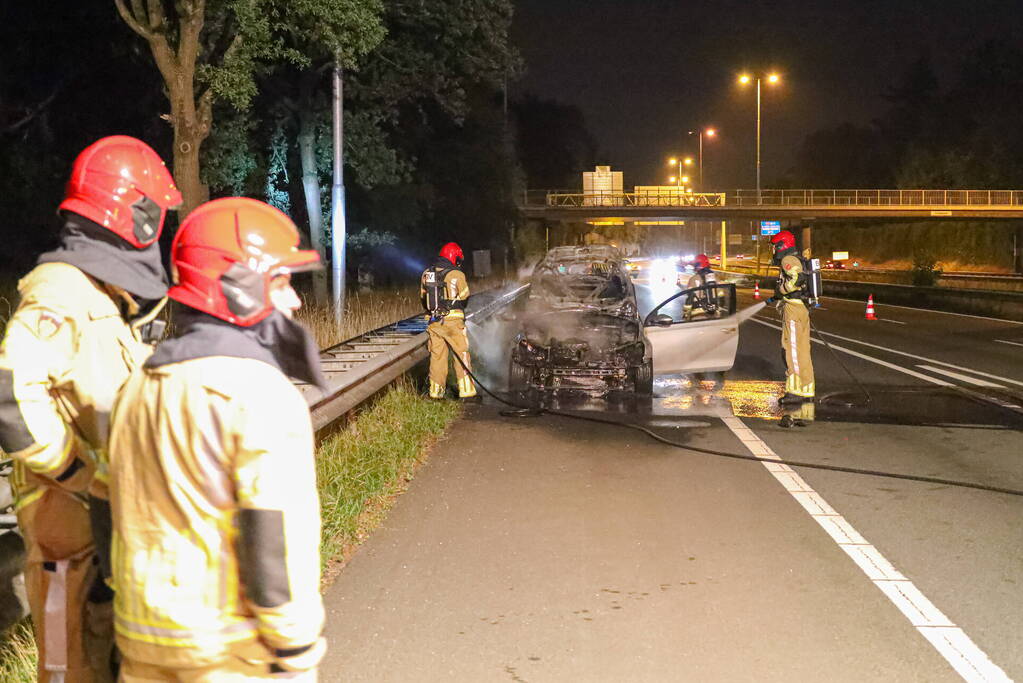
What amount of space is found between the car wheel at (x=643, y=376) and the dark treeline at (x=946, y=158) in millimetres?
71926

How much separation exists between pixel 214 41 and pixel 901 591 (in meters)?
18.2

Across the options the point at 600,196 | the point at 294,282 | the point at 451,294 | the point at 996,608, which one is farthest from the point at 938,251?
the point at 996,608

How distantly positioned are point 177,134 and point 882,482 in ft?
41.4

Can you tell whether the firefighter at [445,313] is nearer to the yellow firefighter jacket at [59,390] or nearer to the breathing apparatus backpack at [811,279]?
the breathing apparatus backpack at [811,279]

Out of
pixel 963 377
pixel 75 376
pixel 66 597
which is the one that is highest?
pixel 75 376

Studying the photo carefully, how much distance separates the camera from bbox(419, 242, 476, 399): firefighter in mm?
12695

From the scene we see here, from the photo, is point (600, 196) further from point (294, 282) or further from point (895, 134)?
point (895, 134)

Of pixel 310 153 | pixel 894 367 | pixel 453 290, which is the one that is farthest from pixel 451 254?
pixel 310 153

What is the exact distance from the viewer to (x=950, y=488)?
26.8ft

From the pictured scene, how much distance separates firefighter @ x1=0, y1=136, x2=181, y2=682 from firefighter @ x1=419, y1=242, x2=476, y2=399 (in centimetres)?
918

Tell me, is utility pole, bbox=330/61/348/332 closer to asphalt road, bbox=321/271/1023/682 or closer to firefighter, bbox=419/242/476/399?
firefighter, bbox=419/242/476/399

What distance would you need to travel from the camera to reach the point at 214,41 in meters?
20.6

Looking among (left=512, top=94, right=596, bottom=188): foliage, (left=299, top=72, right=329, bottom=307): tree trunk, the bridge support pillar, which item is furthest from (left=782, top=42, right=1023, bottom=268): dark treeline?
(left=299, top=72, right=329, bottom=307): tree trunk

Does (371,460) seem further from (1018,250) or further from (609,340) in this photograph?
(1018,250)
